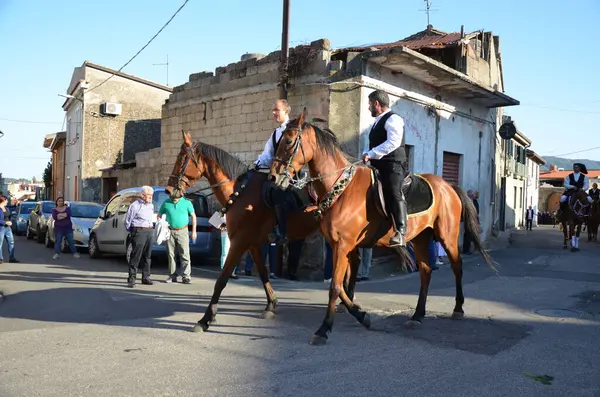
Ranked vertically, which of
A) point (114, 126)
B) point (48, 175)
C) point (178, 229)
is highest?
point (114, 126)

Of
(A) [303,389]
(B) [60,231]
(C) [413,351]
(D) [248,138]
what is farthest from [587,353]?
(B) [60,231]

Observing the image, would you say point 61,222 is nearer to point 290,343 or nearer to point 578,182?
point 290,343

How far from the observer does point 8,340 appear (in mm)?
5574

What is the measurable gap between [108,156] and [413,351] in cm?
2598

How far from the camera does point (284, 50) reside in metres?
Result: 11.7

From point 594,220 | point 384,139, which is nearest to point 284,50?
point 384,139

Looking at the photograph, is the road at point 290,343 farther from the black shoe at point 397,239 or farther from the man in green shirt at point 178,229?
the black shoe at point 397,239

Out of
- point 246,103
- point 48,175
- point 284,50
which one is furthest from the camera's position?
point 48,175

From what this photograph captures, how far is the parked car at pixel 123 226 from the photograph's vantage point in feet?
39.2

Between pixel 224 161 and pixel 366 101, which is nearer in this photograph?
pixel 224 161

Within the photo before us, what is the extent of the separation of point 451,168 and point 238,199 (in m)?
10.1

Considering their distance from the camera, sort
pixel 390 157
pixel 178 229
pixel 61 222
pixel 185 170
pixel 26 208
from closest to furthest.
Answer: pixel 390 157 < pixel 185 170 < pixel 178 229 < pixel 61 222 < pixel 26 208

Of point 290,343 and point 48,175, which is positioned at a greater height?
point 48,175

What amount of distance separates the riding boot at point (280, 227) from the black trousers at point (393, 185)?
1.40 m
